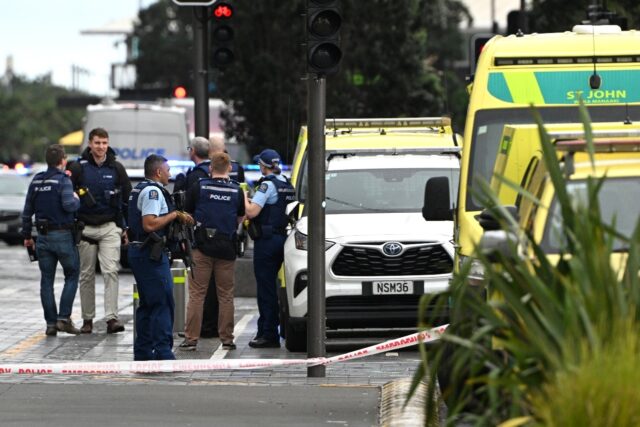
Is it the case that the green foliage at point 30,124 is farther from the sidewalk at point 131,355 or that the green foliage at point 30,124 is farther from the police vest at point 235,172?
the police vest at point 235,172

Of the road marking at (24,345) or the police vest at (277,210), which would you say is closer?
the road marking at (24,345)

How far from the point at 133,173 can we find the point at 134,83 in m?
67.8

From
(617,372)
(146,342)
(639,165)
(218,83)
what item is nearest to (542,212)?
(639,165)

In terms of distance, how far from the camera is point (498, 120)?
13922 millimetres

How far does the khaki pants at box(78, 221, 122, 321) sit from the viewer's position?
1752cm

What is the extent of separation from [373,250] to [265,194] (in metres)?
1.13

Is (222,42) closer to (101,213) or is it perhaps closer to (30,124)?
(101,213)

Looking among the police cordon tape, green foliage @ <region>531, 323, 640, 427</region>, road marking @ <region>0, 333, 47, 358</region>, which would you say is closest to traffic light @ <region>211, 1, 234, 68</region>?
road marking @ <region>0, 333, 47, 358</region>

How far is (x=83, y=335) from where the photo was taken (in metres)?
17.4

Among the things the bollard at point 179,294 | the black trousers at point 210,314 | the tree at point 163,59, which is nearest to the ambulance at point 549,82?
the bollard at point 179,294

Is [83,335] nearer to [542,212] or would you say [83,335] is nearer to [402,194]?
[402,194]

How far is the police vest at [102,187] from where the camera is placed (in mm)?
17312

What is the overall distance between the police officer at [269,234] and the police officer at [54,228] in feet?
6.49

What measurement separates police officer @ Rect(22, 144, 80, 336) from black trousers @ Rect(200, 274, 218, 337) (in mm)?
1287
